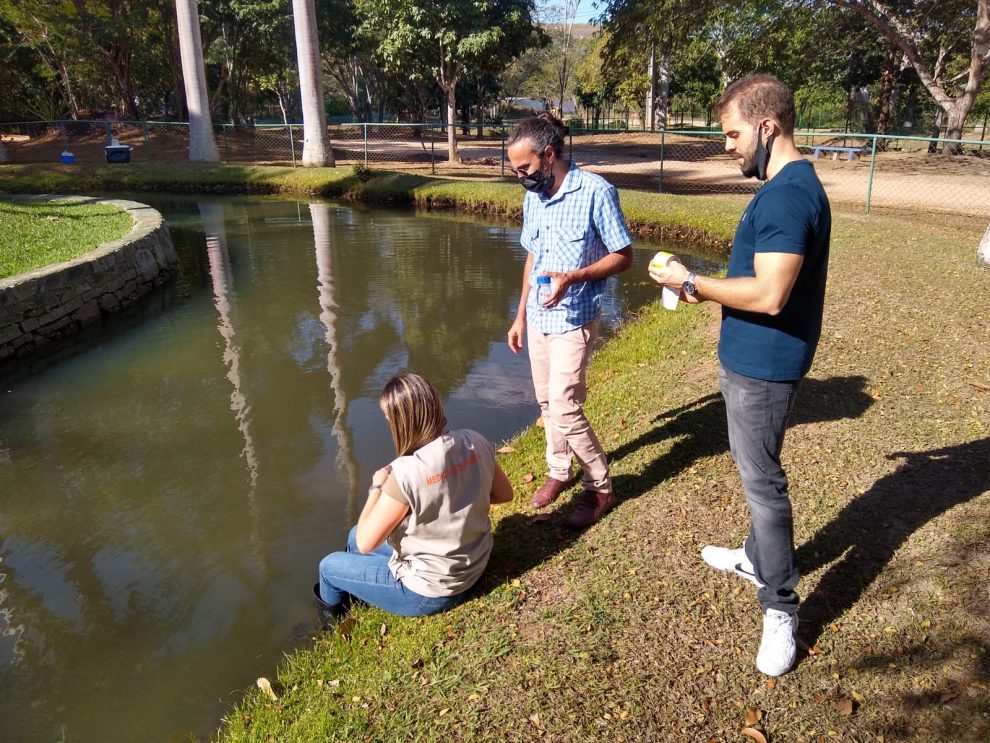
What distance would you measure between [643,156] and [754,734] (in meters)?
26.2

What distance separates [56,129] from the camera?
29.9m

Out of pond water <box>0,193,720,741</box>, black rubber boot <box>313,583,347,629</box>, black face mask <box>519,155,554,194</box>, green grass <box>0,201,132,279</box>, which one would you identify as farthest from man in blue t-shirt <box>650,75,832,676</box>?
green grass <box>0,201,132,279</box>

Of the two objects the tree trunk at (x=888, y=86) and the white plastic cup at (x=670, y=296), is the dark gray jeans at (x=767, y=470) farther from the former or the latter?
the tree trunk at (x=888, y=86)

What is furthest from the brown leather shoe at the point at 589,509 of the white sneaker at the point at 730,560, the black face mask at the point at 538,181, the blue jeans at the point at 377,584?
the black face mask at the point at 538,181

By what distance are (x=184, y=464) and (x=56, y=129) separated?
3128 centimetres

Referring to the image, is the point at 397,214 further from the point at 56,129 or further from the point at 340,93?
the point at 340,93

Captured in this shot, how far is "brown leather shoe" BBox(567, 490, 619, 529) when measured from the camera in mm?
3561

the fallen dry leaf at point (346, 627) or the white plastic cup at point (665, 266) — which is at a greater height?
the white plastic cup at point (665, 266)

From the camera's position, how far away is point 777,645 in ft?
8.43

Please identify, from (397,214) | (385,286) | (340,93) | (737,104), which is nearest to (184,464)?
(737,104)

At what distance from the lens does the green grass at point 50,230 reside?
27.2ft

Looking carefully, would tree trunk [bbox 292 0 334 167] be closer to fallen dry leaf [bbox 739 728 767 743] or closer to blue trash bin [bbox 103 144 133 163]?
blue trash bin [bbox 103 144 133 163]

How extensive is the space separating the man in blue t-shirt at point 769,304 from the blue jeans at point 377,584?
127 centimetres

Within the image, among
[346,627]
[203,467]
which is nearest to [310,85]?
[203,467]
